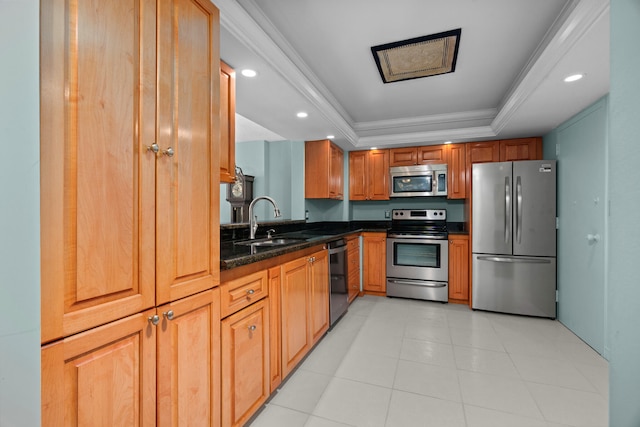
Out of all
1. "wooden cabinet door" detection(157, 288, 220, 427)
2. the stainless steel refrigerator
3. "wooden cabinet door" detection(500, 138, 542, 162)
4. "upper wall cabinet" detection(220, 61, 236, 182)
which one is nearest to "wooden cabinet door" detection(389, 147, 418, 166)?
the stainless steel refrigerator

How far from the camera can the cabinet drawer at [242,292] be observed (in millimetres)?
1407

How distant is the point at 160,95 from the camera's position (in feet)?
3.47

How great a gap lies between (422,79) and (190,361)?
2.85m

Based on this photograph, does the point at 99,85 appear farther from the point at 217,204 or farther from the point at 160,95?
the point at 217,204

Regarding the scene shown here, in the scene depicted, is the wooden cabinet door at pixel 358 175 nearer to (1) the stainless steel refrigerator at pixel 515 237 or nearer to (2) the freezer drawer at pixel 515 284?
(1) the stainless steel refrigerator at pixel 515 237

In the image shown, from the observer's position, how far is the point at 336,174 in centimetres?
429

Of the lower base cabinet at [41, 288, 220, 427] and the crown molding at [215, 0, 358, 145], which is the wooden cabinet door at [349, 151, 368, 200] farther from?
the lower base cabinet at [41, 288, 220, 427]

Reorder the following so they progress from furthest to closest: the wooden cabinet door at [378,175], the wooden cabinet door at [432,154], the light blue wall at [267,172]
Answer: the light blue wall at [267,172], the wooden cabinet door at [378,175], the wooden cabinet door at [432,154]

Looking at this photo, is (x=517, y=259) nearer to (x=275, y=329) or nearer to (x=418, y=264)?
(x=418, y=264)

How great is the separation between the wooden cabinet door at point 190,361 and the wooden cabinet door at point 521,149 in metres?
4.04

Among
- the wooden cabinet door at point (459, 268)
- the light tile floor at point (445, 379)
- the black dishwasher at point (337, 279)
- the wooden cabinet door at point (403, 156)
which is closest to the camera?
the light tile floor at point (445, 379)

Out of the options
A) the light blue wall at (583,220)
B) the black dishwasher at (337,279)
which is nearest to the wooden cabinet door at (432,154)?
the light blue wall at (583,220)

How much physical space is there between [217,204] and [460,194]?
3.70m

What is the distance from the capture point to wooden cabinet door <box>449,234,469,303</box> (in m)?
3.82
